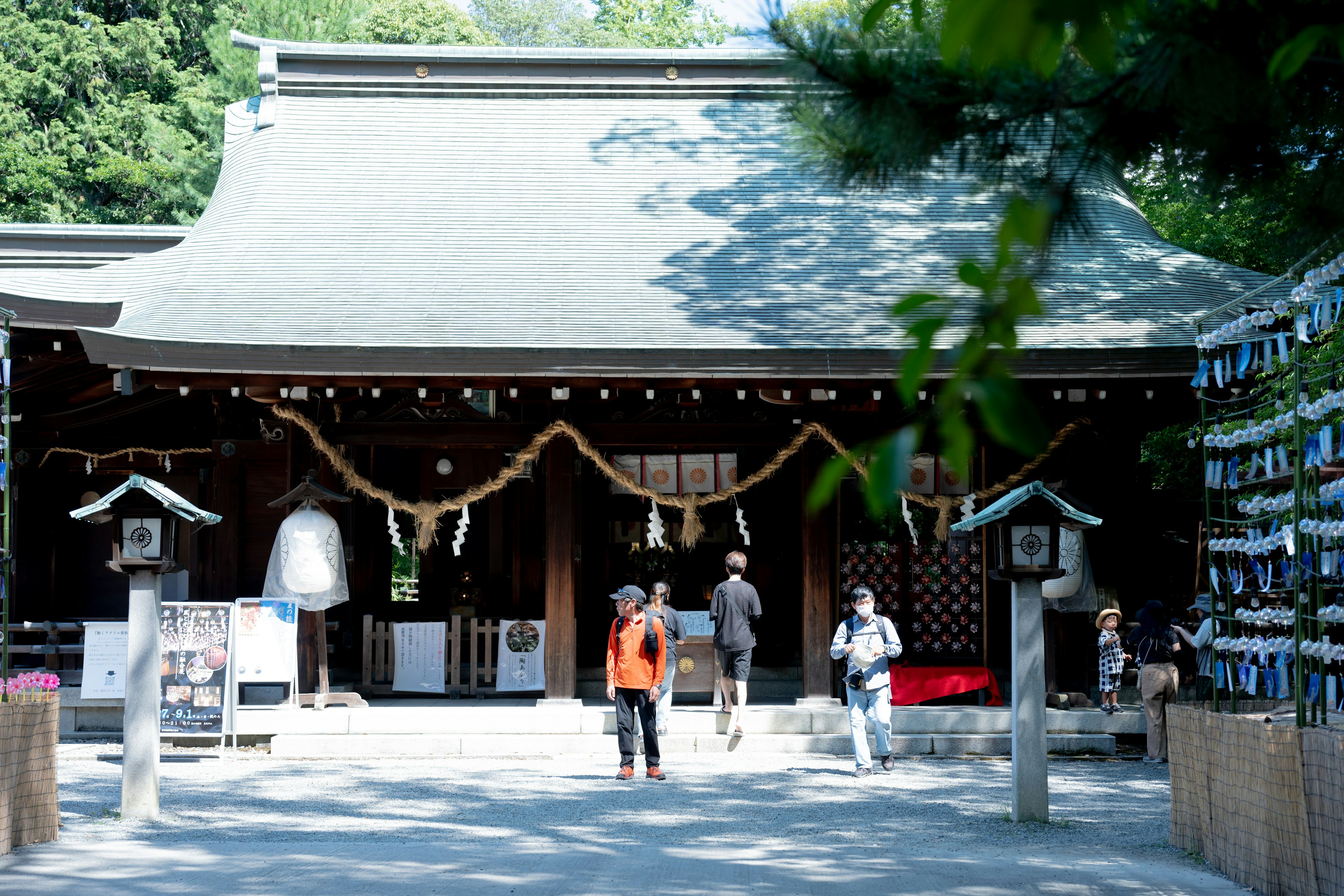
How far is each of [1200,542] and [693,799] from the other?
7249 millimetres

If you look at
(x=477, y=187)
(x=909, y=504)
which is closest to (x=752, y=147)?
(x=477, y=187)

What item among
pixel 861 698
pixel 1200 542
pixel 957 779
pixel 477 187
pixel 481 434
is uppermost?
pixel 477 187

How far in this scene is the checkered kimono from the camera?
1135 centimetres

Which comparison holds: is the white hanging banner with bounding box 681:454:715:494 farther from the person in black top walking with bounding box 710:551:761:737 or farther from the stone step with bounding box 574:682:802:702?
the stone step with bounding box 574:682:802:702

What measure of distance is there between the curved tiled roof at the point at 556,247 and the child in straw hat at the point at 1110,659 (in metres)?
2.49

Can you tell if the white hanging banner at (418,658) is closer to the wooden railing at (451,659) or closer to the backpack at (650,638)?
the wooden railing at (451,659)

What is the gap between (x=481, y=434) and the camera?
11.9 metres

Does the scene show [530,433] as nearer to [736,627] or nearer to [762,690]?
[736,627]

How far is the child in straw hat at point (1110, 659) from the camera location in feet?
37.2

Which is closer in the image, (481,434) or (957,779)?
(957,779)

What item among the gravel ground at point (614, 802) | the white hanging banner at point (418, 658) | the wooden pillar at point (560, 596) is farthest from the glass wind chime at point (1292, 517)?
the white hanging banner at point (418, 658)

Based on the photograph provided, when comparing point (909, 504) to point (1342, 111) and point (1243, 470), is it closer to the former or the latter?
point (1243, 470)

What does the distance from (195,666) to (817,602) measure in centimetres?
554

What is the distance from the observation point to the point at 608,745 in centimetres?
1116
